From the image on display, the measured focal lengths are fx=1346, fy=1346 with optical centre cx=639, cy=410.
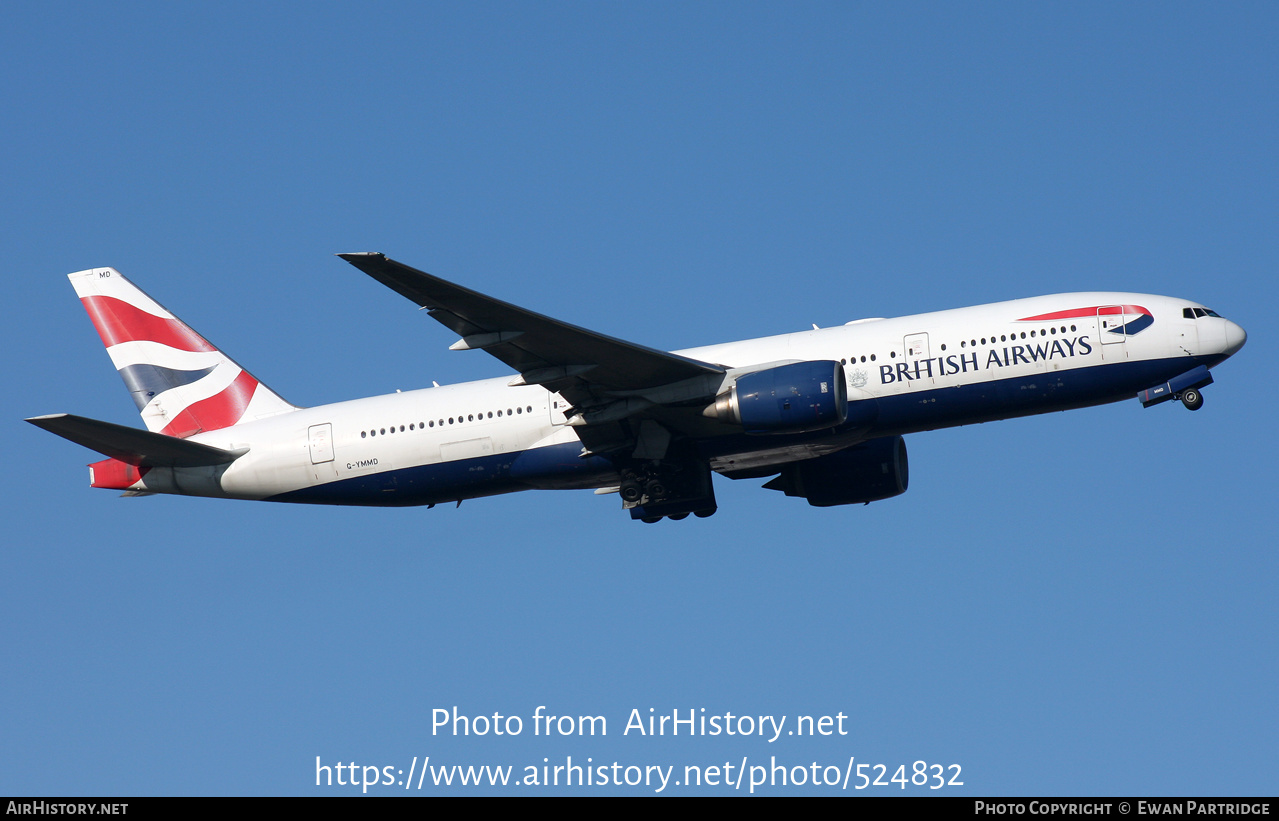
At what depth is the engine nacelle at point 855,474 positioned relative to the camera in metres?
39.4

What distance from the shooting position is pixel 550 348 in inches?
1318

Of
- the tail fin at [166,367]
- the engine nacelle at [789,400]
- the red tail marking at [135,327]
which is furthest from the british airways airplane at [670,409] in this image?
the red tail marking at [135,327]

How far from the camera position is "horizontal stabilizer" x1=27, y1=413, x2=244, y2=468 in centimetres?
3400

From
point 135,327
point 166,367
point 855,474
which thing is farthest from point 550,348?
point 135,327

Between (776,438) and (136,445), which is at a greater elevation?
(136,445)

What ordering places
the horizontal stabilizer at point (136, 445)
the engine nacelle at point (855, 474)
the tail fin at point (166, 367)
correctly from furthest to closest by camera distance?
1. the tail fin at point (166, 367)
2. the engine nacelle at point (855, 474)
3. the horizontal stabilizer at point (136, 445)

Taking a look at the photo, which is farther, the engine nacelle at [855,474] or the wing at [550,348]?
the engine nacelle at [855,474]

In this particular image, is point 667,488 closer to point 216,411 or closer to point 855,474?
point 855,474

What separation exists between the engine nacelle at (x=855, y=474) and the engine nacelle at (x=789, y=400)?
6.10 m

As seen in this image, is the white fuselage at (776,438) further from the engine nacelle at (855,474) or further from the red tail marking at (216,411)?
the engine nacelle at (855,474)

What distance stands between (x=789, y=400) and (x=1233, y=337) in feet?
38.3
